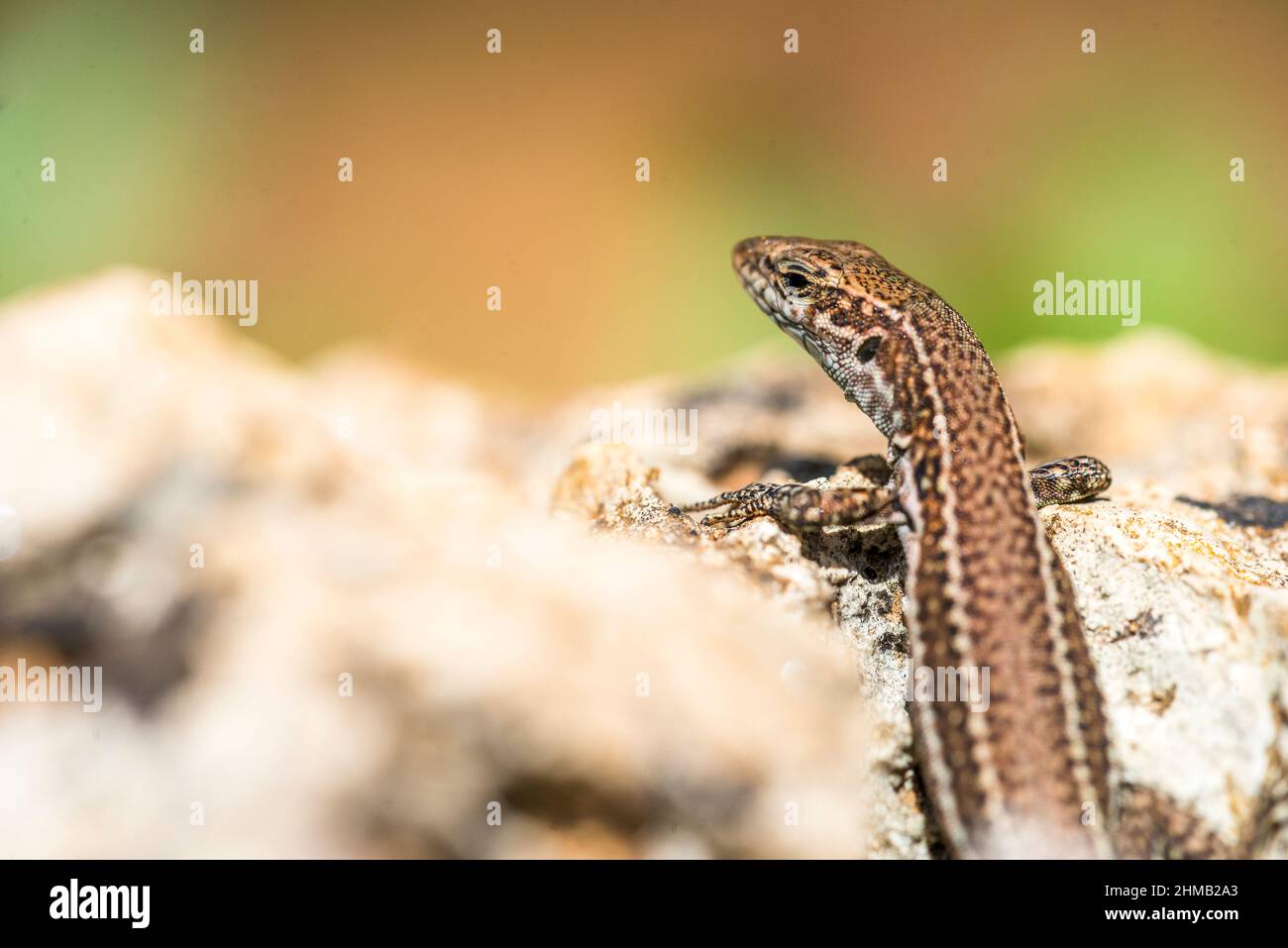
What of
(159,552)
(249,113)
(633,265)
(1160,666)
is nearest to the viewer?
(159,552)

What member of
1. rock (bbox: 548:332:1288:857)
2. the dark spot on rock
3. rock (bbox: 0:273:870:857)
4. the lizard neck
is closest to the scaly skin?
the lizard neck

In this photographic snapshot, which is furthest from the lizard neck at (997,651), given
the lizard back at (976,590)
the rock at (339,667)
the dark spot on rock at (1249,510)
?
the dark spot on rock at (1249,510)

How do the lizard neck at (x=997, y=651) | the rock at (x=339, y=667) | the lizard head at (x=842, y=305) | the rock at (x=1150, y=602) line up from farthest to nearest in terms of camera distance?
1. the lizard head at (x=842, y=305)
2. the rock at (x=1150, y=602)
3. the lizard neck at (x=997, y=651)
4. the rock at (x=339, y=667)

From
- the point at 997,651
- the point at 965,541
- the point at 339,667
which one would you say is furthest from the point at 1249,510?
the point at 339,667

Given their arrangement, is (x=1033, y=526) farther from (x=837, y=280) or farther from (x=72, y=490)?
(x=72, y=490)

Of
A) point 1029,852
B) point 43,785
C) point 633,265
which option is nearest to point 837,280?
point 1029,852

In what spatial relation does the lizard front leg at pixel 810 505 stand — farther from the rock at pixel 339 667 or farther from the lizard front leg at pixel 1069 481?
the lizard front leg at pixel 1069 481
